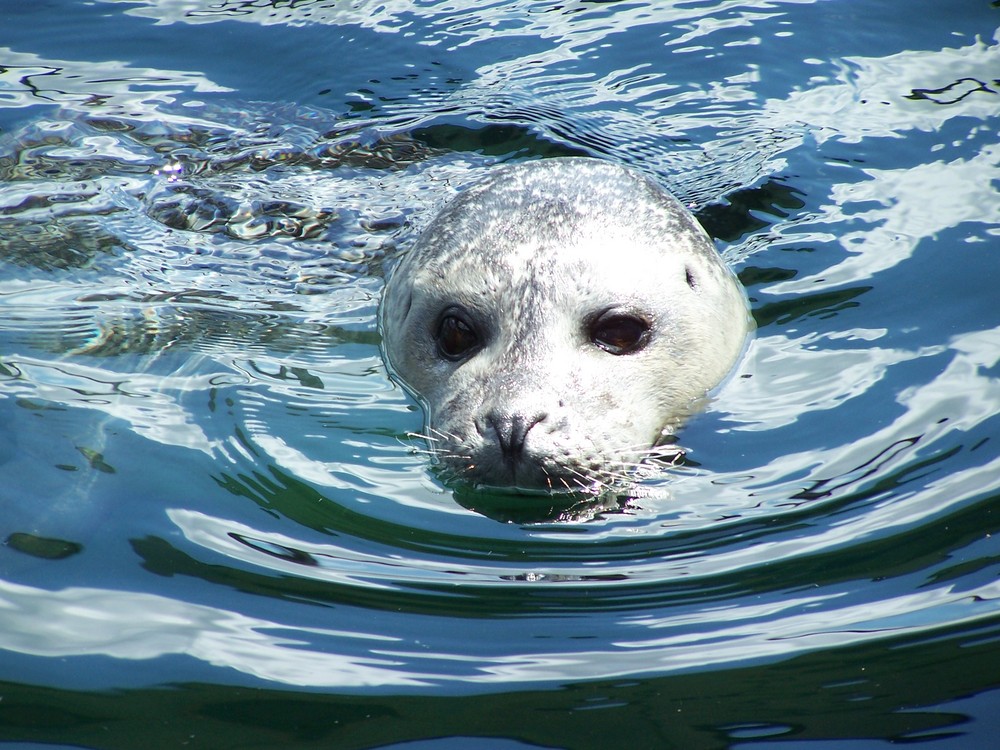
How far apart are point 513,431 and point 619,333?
731 millimetres

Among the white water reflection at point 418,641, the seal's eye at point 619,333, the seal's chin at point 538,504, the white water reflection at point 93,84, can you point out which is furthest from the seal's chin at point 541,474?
the white water reflection at point 93,84

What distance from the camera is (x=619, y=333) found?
12.0 ft

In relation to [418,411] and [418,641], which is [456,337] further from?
[418,641]

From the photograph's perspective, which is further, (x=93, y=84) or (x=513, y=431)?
(x=93, y=84)

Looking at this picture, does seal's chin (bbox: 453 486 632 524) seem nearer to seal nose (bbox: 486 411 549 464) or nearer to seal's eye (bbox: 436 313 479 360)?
seal nose (bbox: 486 411 549 464)

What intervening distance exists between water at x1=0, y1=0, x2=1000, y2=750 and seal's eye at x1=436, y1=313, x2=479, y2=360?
28 centimetres

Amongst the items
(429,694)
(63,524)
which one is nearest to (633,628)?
(429,694)

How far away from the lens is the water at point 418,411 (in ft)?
7.63

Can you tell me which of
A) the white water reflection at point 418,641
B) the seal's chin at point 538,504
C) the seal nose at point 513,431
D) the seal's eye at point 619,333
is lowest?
the white water reflection at point 418,641

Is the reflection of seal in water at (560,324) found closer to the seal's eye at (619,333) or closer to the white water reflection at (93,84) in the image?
the seal's eye at (619,333)

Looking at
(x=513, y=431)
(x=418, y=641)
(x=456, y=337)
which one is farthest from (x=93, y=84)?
(x=418, y=641)

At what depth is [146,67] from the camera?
6914mm

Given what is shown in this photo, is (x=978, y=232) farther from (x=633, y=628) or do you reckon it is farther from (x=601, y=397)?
(x=633, y=628)

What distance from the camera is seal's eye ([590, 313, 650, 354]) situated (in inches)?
142
